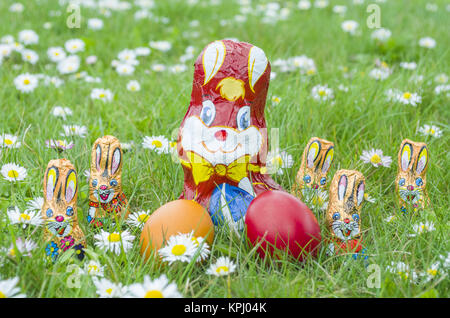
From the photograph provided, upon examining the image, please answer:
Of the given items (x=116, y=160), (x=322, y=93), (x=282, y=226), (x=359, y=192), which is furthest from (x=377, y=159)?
(x=116, y=160)

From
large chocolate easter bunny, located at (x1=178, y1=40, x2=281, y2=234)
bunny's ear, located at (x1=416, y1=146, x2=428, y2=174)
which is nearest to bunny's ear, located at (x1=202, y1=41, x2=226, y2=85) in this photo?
large chocolate easter bunny, located at (x1=178, y1=40, x2=281, y2=234)

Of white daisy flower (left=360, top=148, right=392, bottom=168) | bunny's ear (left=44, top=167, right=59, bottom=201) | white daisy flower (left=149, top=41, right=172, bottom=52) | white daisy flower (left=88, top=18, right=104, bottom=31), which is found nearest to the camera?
bunny's ear (left=44, top=167, right=59, bottom=201)

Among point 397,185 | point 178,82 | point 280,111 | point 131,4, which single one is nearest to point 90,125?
point 178,82

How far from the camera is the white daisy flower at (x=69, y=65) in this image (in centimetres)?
293

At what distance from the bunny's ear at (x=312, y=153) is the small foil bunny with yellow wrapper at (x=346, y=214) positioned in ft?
0.71

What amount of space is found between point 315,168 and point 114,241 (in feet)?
2.37

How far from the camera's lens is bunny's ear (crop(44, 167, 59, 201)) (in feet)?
4.64

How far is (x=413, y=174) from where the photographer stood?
5.52 feet

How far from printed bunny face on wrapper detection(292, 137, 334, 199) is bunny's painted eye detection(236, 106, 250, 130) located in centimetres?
33

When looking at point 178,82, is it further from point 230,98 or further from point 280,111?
point 230,98

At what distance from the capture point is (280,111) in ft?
7.56

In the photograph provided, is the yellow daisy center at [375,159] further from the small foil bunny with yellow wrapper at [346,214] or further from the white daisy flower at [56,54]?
the white daisy flower at [56,54]

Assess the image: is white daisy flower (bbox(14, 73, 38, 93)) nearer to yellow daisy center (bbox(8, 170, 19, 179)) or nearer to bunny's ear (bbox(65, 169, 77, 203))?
yellow daisy center (bbox(8, 170, 19, 179))

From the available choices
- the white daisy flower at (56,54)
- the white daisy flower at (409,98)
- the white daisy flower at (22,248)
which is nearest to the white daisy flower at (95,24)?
the white daisy flower at (56,54)
